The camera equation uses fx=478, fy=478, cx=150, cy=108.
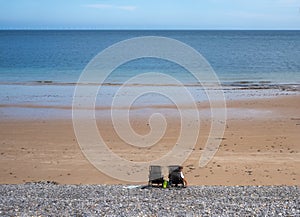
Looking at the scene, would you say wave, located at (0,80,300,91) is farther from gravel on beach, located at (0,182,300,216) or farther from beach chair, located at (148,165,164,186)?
gravel on beach, located at (0,182,300,216)

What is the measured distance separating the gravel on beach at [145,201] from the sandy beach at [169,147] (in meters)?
1.51

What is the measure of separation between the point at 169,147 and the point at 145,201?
20.7 ft

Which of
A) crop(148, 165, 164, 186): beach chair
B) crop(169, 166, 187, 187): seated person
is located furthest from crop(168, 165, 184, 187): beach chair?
crop(148, 165, 164, 186): beach chair

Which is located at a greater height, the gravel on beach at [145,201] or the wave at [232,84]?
the wave at [232,84]

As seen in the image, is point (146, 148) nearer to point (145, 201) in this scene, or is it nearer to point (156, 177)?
point (156, 177)

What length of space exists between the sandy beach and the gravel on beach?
1.51 meters

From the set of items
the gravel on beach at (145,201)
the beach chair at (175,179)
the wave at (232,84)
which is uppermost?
the wave at (232,84)

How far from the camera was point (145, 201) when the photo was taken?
962cm

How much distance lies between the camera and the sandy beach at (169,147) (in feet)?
41.9

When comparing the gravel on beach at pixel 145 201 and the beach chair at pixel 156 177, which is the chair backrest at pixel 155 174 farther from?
the gravel on beach at pixel 145 201

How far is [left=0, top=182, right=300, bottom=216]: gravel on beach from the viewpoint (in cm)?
885

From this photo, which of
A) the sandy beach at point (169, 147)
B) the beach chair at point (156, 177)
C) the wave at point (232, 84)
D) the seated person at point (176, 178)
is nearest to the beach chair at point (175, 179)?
the seated person at point (176, 178)

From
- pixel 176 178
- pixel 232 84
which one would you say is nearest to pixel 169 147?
pixel 176 178

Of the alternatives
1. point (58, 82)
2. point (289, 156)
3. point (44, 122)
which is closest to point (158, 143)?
point (289, 156)
